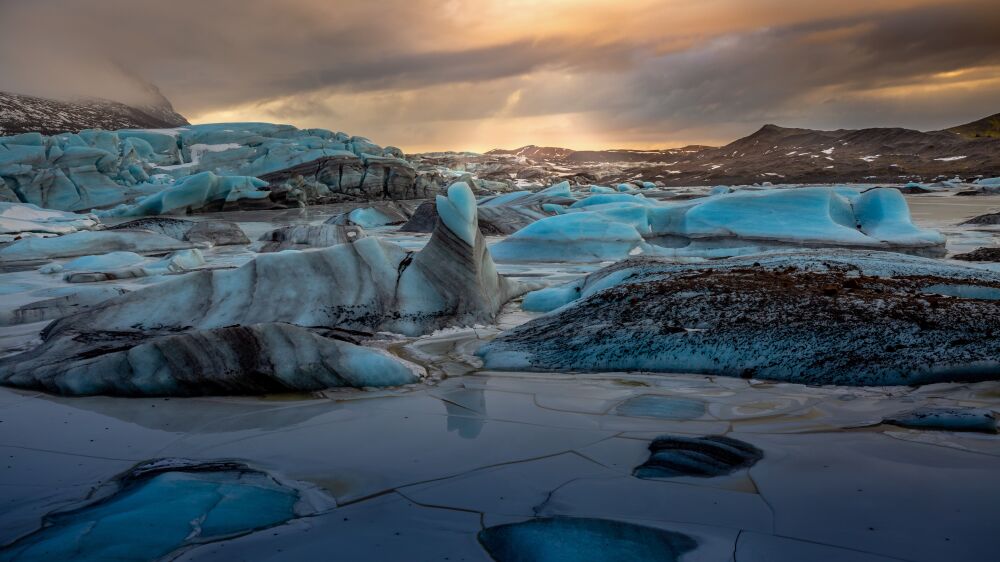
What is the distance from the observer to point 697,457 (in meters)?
2.20

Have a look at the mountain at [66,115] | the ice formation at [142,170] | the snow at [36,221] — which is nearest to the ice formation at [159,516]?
the snow at [36,221]

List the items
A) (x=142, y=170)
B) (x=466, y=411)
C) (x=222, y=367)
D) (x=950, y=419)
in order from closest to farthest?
(x=950, y=419)
(x=466, y=411)
(x=222, y=367)
(x=142, y=170)

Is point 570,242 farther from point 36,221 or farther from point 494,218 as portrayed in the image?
point 36,221

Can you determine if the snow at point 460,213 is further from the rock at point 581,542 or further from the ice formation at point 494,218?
the ice formation at point 494,218

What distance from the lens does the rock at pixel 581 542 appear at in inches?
63.0

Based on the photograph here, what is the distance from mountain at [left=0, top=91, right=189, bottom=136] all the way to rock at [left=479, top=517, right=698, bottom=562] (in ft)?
228

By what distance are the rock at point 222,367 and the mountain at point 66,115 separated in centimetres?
6695

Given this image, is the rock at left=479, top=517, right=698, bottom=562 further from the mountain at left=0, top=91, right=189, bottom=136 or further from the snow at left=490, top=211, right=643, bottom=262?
the mountain at left=0, top=91, right=189, bottom=136

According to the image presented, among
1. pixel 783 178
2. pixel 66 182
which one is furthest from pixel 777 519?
pixel 783 178

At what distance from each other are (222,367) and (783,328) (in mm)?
2903

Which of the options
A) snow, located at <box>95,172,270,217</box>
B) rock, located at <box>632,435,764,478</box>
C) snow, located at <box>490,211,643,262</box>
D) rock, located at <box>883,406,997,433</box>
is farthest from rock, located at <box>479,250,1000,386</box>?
snow, located at <box>95,172,270,217</box>

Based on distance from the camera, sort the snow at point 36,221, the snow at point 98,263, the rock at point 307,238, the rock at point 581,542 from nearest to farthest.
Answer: the rock at point 581,542
the snow at point 98,263
the rock at point 307,238
the snow at point 36,221

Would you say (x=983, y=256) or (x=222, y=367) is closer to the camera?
(x=222, y=367)

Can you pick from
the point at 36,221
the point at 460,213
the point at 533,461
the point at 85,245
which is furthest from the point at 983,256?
the point at 36,221
